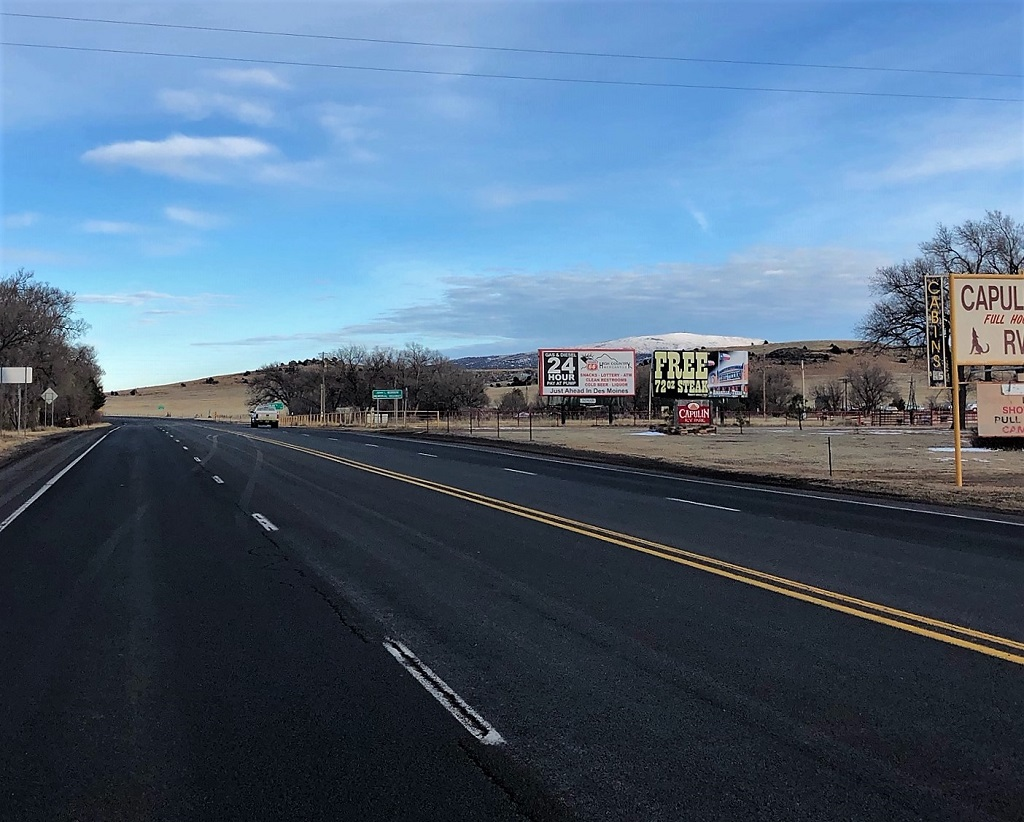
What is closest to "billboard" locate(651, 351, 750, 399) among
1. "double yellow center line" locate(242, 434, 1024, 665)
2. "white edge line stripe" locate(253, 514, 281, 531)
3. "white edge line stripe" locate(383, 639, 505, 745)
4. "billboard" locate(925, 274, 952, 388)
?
"billboard" locate(925, 274, 952, 388)

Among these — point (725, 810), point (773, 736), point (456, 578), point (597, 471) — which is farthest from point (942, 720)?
point (597, 471)

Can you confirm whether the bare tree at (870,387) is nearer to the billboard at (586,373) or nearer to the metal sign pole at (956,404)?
the billboard at (586,373)

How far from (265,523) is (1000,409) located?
27.2 m

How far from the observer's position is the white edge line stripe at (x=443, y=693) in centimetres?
507

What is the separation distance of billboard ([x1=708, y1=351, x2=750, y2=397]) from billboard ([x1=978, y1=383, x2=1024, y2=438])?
37.4 m

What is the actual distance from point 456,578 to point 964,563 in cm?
579

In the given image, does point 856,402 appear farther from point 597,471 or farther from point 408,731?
point 408,731

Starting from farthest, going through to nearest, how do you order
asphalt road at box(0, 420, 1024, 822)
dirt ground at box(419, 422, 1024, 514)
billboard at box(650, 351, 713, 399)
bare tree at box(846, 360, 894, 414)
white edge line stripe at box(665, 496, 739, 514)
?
bare tree at box(846, 360, 894, 414), billboard at box(650, 351, 713, 399), dirt ground at box(419, 422, 1024, 514), white edge line stripe at box(665, 496, 739, 514), asphalt road at box(0, 420, 1024, 822)

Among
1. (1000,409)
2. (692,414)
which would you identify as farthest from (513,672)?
(692,414)

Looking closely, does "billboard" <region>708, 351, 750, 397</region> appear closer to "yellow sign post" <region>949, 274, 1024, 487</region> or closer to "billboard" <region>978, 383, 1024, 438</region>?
"billboard" <region>978, 383, 1024, 438</region>

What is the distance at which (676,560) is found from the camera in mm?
10516

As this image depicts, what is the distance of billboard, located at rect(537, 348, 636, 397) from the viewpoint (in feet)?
235

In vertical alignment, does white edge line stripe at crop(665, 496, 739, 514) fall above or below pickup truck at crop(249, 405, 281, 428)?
below

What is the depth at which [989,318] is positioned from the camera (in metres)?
22.7
